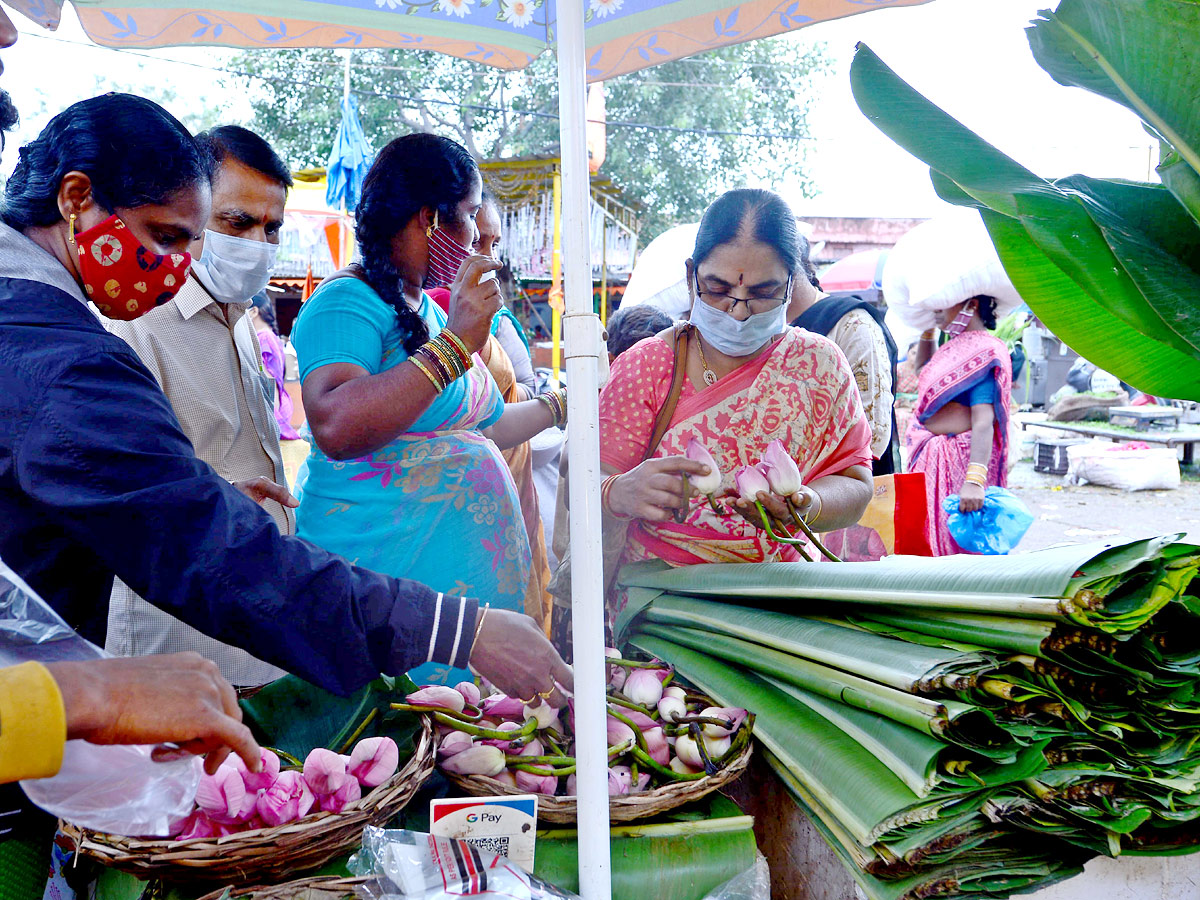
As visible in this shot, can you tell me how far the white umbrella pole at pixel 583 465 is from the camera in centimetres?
106

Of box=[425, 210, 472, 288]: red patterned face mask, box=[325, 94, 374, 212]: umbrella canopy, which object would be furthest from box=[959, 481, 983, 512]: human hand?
box=[325, 94, 374, 212]: umbrella canopy

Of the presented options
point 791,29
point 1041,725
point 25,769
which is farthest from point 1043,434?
point 25,769

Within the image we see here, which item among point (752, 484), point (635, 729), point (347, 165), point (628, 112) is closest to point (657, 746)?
point (635, 729)

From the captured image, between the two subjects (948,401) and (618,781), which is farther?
(948,401)

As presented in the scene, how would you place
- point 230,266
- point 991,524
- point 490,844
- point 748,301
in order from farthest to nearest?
1. point 991,524
2. point 230,266
3. point 748,301
4. point 490,844

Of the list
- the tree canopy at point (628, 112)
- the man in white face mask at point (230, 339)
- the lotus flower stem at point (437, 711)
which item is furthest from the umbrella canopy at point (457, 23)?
the tree canopy at point (628, 112)

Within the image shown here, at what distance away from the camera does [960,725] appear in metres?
1.05

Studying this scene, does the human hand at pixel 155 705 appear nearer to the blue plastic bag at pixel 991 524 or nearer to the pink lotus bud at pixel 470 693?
the pink lotus bud at pixel 470 693

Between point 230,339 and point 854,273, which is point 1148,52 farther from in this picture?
point 854,273

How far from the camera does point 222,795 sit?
104cm

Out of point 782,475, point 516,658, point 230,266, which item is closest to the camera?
point 516,658

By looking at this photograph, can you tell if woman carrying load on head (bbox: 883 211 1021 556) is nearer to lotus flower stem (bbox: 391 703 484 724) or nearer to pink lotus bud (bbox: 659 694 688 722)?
pink lotus bud (bbox: 659 694 688 722)

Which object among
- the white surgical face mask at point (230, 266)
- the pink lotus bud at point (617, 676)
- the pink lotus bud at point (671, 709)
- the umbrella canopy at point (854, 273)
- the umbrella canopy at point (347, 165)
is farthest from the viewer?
the umbrella canopy at point (854, 273)

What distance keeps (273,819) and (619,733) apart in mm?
468
